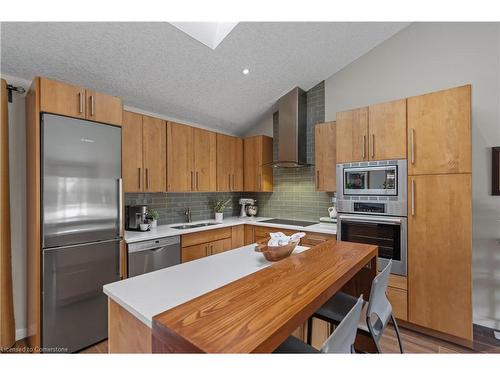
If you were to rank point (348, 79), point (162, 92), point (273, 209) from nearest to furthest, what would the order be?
point (162, 92) < point (348, 79) < point (273, 209)

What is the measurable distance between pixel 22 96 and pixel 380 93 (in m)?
3.77

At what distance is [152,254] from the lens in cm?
262

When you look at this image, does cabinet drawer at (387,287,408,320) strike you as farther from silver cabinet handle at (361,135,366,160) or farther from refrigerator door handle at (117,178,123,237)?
refrigerator door handle at (117,178,123,237)

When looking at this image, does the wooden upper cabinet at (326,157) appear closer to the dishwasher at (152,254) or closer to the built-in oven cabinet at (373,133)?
the built-in oven cabinet at (373,133)

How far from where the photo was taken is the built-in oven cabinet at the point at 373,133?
2.41m

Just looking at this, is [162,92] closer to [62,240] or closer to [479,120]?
[62,240]

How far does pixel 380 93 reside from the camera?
3.10 meters

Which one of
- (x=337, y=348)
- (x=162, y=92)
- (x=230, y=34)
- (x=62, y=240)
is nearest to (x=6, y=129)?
(x=62, y=240)

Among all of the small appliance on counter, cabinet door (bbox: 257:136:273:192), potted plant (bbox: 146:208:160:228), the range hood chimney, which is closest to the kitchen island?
potted plant (bbox: 146:208:160:228)

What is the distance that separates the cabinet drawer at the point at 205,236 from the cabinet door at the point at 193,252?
0.05 m

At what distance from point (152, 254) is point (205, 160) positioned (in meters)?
→ 1.48

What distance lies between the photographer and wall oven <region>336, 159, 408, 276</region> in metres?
2.40

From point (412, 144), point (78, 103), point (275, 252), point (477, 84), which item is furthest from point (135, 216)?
point (477, 84)

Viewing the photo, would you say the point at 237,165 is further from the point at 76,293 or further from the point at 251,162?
the point at 76,293
